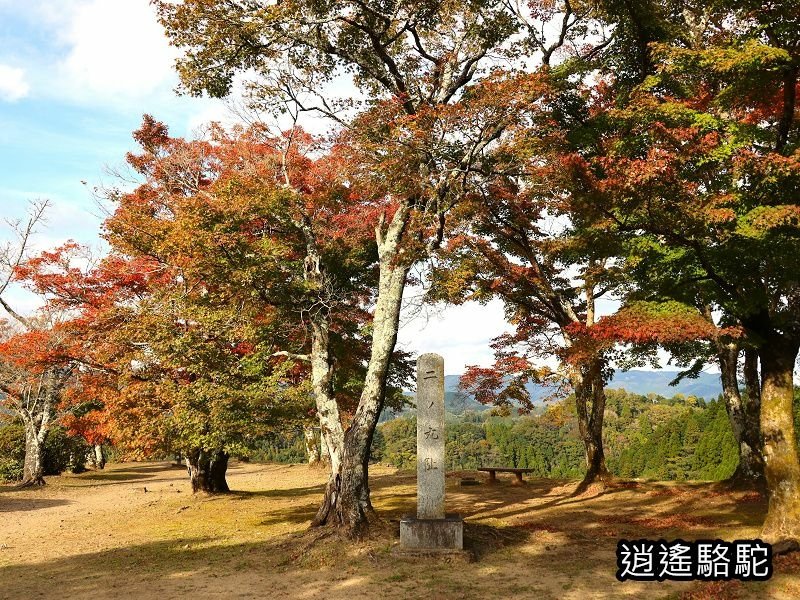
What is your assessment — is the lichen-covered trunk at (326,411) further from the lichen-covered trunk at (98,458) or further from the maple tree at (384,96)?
the lichen-covered trunk at (98,458)

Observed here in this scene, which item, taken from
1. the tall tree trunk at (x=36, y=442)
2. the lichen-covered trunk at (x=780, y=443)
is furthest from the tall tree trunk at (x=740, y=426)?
the tall tree trunk at (x=36, y=442)

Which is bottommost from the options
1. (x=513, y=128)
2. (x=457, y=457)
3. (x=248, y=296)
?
(x=457, y=457)

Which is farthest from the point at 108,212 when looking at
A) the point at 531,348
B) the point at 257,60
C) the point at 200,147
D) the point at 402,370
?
the point at 531,348

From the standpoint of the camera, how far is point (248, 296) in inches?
491

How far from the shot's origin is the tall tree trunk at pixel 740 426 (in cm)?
1562

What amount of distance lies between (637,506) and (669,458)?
1309 inches

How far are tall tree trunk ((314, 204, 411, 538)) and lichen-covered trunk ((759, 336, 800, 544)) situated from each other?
656cm

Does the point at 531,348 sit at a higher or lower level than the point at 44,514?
higher

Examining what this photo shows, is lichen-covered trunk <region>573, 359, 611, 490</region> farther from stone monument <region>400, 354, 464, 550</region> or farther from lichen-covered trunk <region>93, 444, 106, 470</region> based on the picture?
lichen-covered trunk <region>93, 444, 106, 470</region>

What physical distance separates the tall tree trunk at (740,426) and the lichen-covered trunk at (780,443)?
23.2 feet

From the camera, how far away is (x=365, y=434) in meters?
10.4

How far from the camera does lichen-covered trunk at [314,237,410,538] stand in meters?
10.2

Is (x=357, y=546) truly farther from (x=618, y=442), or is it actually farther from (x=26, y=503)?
(x=618, y=442)

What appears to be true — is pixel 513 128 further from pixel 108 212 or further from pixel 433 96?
pixel 108 212
